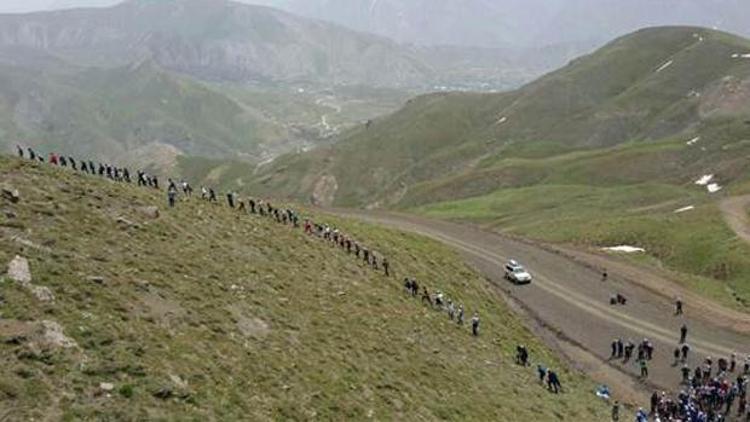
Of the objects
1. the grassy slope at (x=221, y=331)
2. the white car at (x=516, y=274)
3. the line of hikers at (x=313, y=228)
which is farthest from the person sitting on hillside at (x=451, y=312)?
the white car at (x=516, y=274)

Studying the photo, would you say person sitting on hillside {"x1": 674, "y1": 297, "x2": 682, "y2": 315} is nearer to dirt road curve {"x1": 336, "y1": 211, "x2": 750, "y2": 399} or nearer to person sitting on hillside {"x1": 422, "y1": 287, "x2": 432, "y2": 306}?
dirt road curve {"x1": 336, "y1": 211, "x2": 750, "y2": 399}

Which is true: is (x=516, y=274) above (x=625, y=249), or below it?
below

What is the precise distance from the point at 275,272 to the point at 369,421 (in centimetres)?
1755

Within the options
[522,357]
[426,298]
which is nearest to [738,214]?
[522,357]

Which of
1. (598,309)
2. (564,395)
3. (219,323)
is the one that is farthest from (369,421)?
(598,309)

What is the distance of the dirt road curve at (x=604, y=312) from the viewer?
192 ft

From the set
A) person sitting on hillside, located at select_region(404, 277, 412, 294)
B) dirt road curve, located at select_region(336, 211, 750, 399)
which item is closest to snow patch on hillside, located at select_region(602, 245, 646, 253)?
dirt road curve, located at select_region(336, 211, 750, 399)

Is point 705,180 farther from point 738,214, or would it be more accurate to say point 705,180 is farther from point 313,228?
point 313,228

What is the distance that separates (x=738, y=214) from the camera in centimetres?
8950

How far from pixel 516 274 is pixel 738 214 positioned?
1258 inches

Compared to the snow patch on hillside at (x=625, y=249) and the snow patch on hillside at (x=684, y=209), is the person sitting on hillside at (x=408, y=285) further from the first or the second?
the snow patch on hillside at (x=684, y=209)

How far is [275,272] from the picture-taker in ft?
157

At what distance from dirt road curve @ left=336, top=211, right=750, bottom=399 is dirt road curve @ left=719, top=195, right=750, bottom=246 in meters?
12.6

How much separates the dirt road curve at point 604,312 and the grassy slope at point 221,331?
4.61 m
